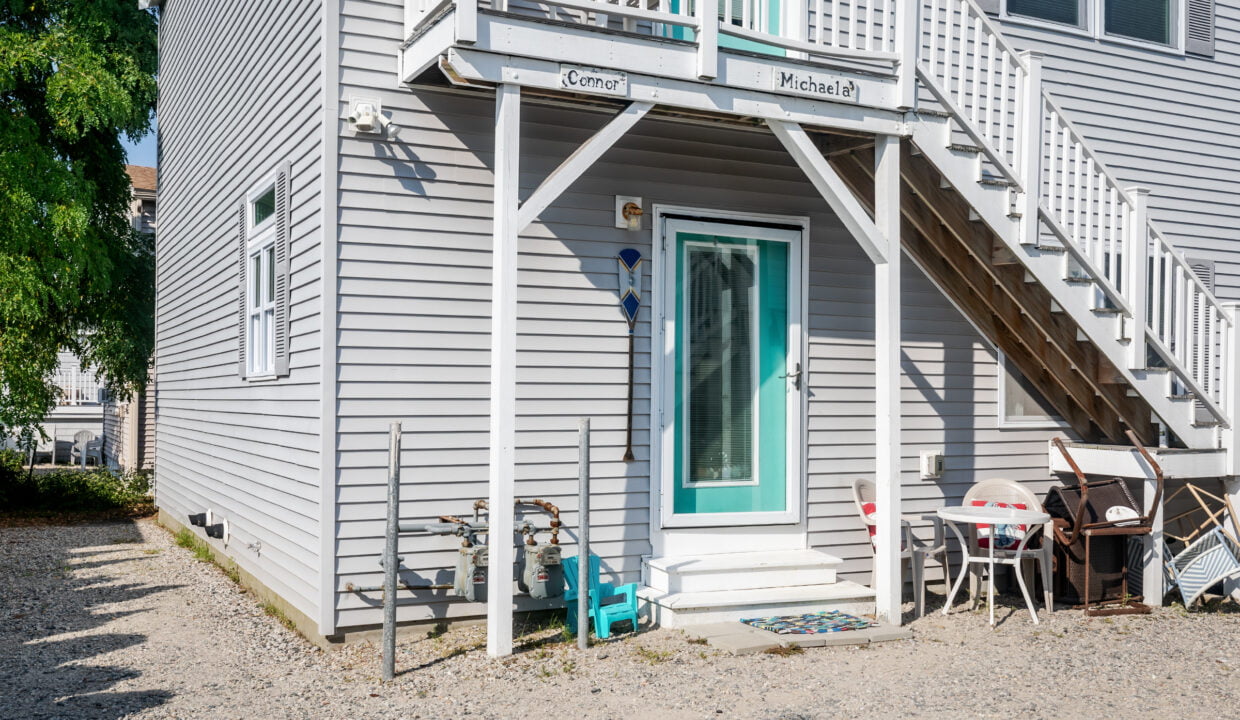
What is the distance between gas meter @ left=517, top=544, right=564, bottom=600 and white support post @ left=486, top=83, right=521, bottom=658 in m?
0.36

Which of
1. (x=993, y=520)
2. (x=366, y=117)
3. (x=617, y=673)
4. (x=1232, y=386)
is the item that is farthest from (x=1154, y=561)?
(x=366, y=117)

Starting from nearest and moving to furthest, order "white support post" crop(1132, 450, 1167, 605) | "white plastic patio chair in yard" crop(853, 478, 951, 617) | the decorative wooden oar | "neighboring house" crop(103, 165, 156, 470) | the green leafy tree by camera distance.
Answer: the decorative wooden oar
"white plastic patio chair in yard" crop(853, 478, 951, 617)
"white support post" crop(1132, 450, 1167, 605)
the green leafy tree
"neighboring house" crop(103, 165, 156, 470)

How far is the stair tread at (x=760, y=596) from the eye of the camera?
6.36 metres

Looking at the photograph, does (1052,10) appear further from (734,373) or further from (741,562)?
(741,562)

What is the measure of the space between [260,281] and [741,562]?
12.5 ft

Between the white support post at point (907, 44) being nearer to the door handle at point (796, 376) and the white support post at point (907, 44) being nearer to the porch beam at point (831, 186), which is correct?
the porch beam at point (831, 186)

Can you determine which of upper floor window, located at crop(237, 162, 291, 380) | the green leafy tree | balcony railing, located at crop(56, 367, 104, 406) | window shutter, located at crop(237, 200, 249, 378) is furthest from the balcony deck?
balcony railing, located at crop(56, 367, 104, 406)

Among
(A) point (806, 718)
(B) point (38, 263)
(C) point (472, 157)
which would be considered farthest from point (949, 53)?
(B) point (38, 263)

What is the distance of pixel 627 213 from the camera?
6.80 m

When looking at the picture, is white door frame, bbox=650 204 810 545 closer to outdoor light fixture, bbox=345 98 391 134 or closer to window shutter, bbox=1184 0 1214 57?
outdoor light fixture, bbox=345 98 391 134

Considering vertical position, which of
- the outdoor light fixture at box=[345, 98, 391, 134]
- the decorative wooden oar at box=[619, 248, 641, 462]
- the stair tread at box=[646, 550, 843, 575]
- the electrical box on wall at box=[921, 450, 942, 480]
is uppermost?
the outdoor light fixture at box=[345, 98, 391, 134]

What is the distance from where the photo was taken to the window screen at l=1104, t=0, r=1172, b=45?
9086mm

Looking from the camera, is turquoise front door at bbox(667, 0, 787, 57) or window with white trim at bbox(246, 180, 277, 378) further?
window with white trim at bbox(246, 180, 277, 378)

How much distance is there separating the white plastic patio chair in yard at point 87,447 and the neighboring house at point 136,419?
1.12 ft
